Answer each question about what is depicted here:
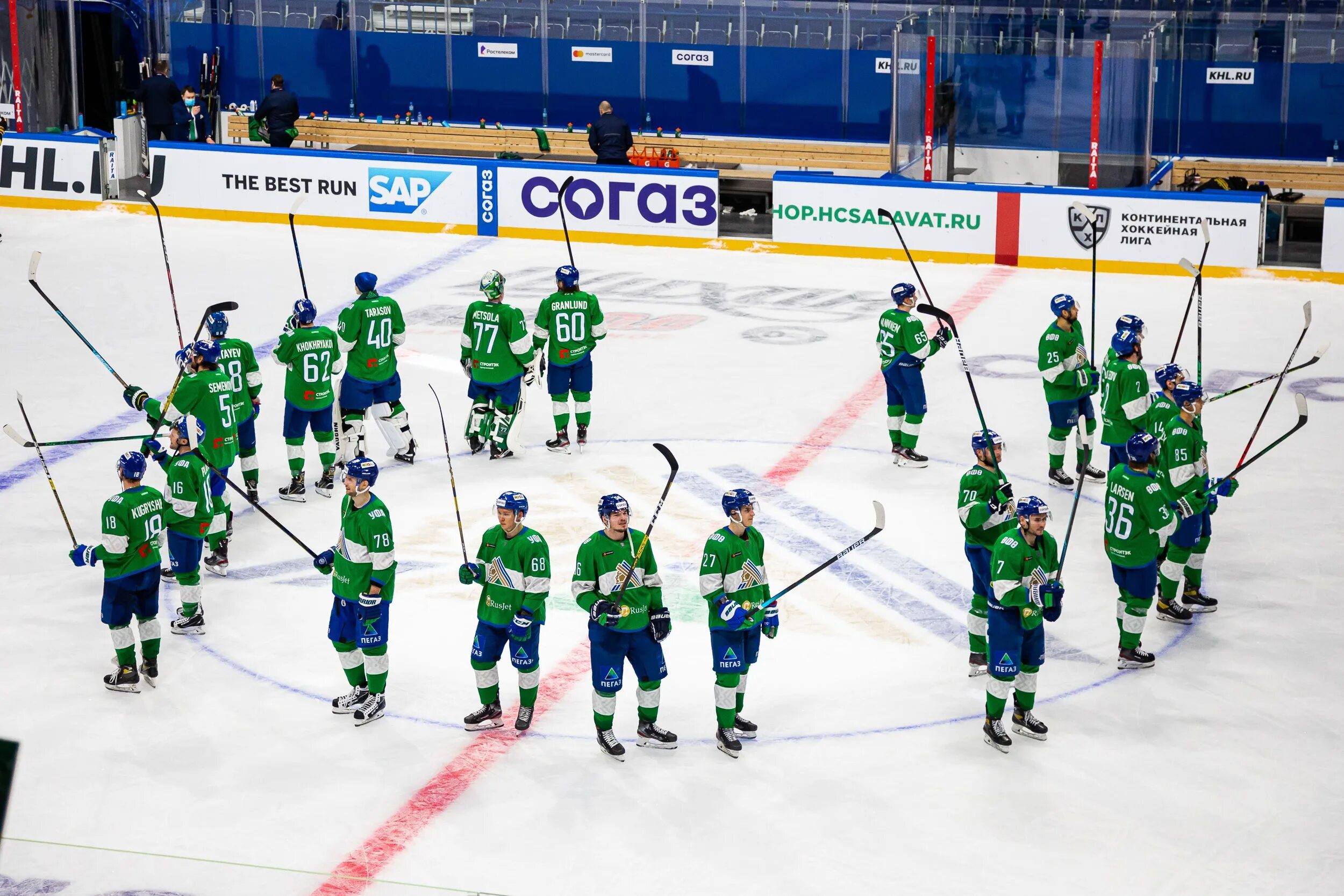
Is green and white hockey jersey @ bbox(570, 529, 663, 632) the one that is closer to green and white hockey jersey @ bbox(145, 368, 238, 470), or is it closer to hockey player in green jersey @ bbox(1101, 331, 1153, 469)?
green and white hockey jersey @ bbox(145, 368, 238, 470)

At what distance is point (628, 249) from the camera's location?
21.5 meters

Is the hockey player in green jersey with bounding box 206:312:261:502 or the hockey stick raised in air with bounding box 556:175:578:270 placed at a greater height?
the hockey stick raised in air with bounding box 556:175:578:270

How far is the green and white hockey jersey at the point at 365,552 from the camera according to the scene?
27.9 ft

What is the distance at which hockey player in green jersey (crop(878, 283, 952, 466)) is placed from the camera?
12.9 m

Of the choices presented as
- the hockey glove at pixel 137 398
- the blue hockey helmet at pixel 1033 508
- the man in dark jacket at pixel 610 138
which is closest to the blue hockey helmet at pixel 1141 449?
the blue hockey helmet at pixel 1033 508

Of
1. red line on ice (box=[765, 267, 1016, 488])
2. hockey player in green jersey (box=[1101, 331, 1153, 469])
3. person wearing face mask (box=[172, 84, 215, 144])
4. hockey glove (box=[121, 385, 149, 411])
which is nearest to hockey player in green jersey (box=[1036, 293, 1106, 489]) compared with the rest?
hockey player in green jersey (box=[1101, 331, 1153, 469])

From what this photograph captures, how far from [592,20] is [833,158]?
453 centimetres

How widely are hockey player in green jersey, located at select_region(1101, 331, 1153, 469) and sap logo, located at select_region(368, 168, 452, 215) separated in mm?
12418

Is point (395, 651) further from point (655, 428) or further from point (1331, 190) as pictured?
point (1331, 190)

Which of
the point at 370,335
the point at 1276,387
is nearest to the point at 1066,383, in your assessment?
the point at 1276,387

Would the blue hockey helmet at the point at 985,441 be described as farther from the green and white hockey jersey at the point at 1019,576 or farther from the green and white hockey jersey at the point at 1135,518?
the green and white hockey jersey at the point at 1019,576

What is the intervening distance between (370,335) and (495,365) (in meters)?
1.02

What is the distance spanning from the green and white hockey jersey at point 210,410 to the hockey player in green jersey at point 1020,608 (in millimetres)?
5195

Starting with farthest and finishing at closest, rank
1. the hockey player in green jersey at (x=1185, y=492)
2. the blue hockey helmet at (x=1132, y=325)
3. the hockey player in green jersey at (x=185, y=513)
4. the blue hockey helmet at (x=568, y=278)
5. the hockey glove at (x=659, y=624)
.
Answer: the blue hockey helmet at (x=568, y=278) < the blue hockey helmet at (x=1132, y=325) < the hockey player in green jersey at (x=1185, y=492) < the hockey player in green jersey at (x=185, y=513) < the hockey glove at (x=659, y=624)
